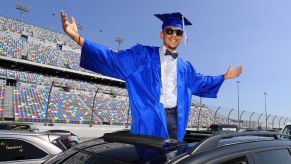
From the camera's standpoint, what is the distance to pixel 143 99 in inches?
123

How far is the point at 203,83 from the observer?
3834mm

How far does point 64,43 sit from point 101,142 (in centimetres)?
5274

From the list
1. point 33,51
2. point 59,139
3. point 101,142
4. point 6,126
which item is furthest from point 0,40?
point 101,142

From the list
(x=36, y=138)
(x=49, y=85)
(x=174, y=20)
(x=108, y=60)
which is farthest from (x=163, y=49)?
(x=49, y=85)

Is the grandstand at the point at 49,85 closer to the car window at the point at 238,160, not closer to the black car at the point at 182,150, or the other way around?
the black car at the point at 182,150

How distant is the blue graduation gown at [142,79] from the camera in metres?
3.04

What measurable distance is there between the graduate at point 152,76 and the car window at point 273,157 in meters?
0.91

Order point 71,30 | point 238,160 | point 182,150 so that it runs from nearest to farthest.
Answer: point 182,150
point 238,160
point 71,30

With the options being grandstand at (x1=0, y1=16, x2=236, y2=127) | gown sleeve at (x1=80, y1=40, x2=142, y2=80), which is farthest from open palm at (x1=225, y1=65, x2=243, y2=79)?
grandstand at (x1=0, y1=16, x2=236, y2=127)

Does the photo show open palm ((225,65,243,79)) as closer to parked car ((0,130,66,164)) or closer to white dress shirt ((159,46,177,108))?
white dress shirt ((159,46,177,108))

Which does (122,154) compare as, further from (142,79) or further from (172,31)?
(172,31)

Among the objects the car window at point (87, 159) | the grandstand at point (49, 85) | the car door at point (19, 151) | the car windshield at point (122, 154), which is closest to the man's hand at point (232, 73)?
the car windshield at point (122, 154)

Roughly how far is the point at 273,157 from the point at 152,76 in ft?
4.53

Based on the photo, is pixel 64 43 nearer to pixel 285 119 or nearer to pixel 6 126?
pixel 285 119
